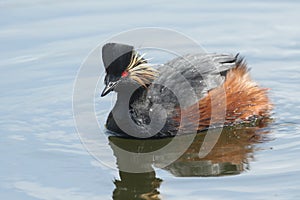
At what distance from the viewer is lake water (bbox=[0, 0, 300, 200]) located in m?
8.22

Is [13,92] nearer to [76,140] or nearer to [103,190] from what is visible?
[76,140]

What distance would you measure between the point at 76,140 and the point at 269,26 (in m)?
4.54

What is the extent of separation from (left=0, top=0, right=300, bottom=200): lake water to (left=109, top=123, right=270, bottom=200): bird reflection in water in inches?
0.5

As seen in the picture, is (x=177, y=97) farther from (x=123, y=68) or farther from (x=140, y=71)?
(x=123, y=68)

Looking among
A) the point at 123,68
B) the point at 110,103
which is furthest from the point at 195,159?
the point at 110,103

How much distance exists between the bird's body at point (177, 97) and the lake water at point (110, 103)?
238 millimetres

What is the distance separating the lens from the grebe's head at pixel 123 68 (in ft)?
29.9

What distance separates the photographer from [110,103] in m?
10.8

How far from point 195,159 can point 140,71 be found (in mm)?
1325

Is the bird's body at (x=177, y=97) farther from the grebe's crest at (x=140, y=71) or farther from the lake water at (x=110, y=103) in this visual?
the lake water at (x=110, y=103)

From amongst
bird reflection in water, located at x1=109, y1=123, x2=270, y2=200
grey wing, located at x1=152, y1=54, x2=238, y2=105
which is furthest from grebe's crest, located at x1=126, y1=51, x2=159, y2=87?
bird reflection in water, located at x1=109, y1=123, x2=270, y2=200

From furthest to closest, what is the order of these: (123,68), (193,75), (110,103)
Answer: (110,103)
(193,75)
(123,68)

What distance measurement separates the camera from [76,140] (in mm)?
9656

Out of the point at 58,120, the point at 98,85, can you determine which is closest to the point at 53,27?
the point at 98,85
